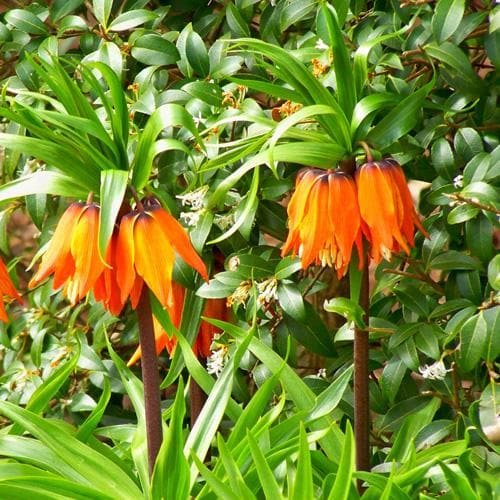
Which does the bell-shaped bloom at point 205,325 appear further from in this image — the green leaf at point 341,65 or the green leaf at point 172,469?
the green leaf at point 341,65

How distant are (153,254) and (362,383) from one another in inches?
14.5

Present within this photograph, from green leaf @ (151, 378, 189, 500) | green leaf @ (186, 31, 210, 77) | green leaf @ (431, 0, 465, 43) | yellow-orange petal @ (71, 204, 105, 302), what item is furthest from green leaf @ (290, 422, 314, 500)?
green leaf @ (186, 31, 210, 77)

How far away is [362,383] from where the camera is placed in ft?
4.99

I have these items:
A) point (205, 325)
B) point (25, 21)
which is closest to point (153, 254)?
point (205, 325)

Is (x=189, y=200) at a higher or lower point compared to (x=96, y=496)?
higher

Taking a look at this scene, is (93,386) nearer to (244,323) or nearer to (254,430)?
(244,323)

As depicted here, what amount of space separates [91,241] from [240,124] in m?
0.60

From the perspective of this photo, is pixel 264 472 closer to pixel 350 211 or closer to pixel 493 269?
pixel 350 211

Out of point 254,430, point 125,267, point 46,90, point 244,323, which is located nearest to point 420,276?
point 244,323

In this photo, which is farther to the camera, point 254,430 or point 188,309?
point 188,309

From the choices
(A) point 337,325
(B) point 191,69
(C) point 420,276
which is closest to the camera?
(C) point 420,276

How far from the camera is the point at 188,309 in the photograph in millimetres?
1791

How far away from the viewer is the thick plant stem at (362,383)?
150 centimetres

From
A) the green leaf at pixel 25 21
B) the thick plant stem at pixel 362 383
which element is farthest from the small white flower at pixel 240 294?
the green leaf at pixel 25 21
